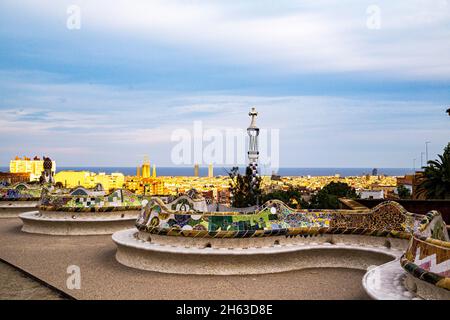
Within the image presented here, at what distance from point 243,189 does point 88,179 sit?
89889mm

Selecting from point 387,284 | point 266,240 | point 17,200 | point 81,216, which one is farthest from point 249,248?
point 17,200

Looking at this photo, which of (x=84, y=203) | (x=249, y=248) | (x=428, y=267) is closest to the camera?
(x=428, y=267)

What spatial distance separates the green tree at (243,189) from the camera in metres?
15.3

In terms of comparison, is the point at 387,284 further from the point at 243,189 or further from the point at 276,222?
the point at 243,189

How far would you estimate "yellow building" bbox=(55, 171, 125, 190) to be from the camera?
76.9 metres

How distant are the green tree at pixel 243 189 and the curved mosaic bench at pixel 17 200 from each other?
8.95 metres

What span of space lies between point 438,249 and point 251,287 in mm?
3566

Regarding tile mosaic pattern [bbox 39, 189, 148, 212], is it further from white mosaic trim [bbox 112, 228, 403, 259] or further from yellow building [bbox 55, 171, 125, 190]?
yellow building [bbox 55, 171, 125, 190]

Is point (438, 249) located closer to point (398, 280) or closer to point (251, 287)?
point (398, 280)

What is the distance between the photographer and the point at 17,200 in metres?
19.8

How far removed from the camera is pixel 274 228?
30.9 ft

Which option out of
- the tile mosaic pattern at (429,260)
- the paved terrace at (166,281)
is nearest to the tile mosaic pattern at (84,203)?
the paved terrace at (166,281)
